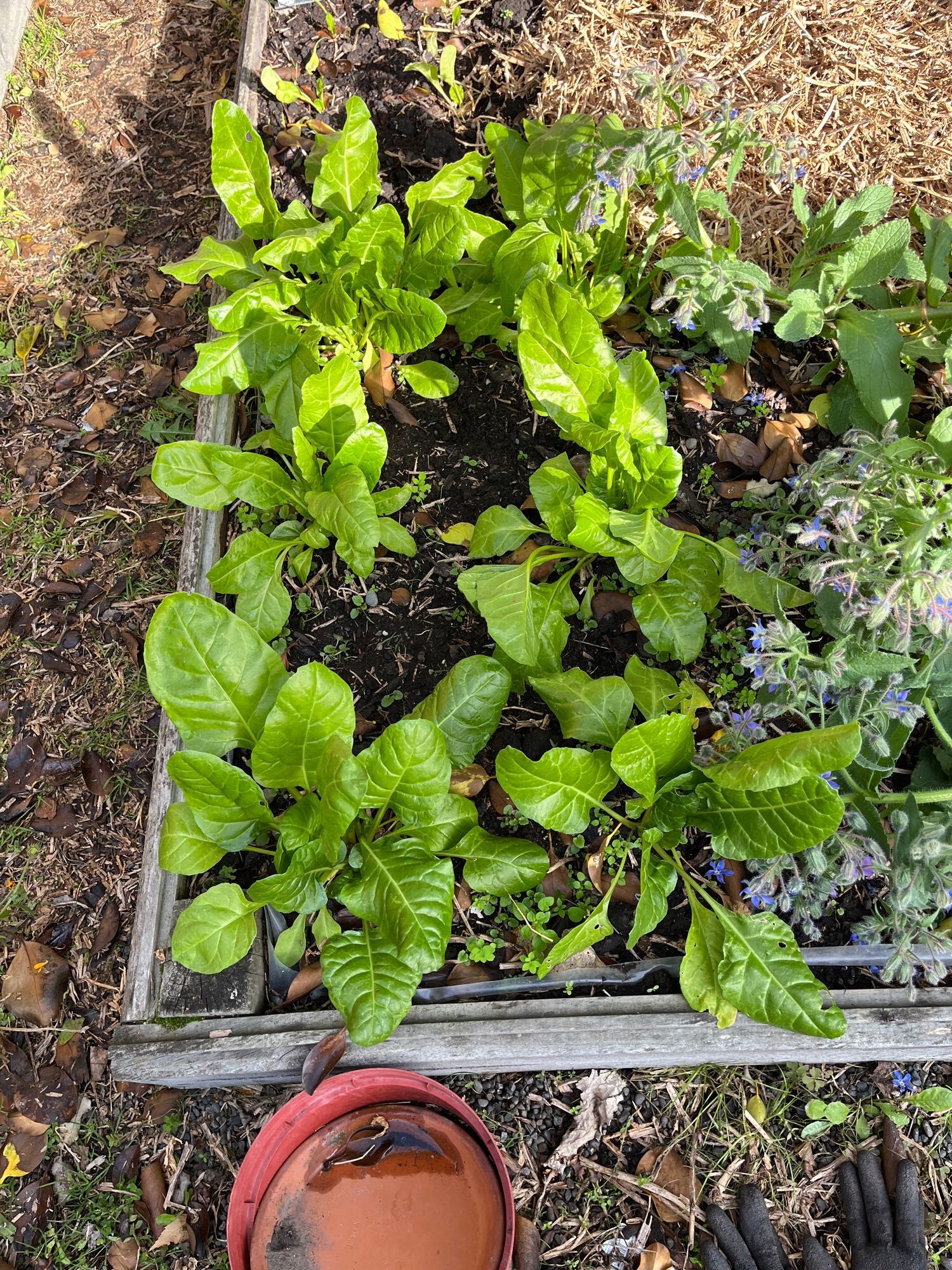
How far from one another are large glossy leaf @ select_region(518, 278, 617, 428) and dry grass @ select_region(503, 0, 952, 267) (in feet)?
2.69

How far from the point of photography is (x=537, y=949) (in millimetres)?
1979

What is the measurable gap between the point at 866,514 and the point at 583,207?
1000 millimetres

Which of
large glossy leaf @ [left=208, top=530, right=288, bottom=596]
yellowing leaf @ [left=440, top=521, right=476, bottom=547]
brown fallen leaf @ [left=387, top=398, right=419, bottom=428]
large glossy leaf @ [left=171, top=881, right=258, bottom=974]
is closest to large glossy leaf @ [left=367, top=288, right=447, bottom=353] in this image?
brown fallen leaf @ [left=387, top=398, right=419, bottom=428]

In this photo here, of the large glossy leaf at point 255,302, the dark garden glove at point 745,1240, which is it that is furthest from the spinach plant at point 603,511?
the dark garden glove at point 745,1240

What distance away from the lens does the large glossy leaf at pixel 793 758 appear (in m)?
1.55

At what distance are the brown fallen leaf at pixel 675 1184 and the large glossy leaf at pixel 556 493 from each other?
149 centimetres

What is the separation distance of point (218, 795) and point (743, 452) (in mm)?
1612

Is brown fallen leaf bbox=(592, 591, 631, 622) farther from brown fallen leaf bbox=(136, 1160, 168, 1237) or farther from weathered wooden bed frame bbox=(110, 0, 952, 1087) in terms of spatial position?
brown fallen leaf bbox=(136, 1160, 168, 1237)

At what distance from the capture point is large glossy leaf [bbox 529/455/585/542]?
2055 mm

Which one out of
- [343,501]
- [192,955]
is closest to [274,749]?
[192,955]

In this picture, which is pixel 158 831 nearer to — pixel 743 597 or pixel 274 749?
pixel 274 749

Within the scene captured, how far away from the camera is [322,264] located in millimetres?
2307

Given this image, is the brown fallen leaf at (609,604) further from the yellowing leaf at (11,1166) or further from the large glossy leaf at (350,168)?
the yellowing leaf at (11,1166)

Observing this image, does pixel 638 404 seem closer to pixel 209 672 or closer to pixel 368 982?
pixel 209 672
